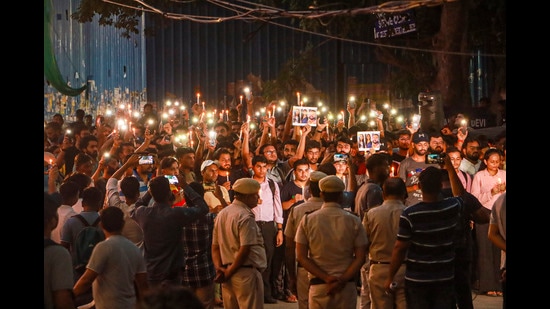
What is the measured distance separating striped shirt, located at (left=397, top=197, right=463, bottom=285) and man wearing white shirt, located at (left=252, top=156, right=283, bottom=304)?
395cm

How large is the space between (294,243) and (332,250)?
31.3 inches

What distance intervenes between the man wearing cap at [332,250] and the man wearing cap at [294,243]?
56 cm

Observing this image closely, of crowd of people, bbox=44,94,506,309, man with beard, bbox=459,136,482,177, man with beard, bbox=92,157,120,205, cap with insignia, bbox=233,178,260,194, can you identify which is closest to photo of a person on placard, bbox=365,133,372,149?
→ man with beard, bbox=459,136,482,177

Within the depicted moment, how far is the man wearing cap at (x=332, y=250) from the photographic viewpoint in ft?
31.1

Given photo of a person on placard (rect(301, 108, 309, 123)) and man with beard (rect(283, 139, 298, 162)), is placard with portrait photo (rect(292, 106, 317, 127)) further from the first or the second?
man with beard (rect(283, 139, 298, 162))

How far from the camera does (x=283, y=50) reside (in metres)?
32.9

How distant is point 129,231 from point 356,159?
18.7 feet

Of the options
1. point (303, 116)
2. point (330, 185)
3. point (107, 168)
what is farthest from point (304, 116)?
point (330, 185)

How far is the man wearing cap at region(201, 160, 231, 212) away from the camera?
40.8ft

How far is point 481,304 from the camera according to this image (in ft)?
43.6

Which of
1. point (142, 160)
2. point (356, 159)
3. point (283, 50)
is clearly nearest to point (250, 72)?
point (283, 50)

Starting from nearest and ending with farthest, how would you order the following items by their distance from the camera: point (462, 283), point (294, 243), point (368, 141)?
point (294, 243) < point (462, 283) < point (368, 141)

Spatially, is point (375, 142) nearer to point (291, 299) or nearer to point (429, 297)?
point (291, 299)
